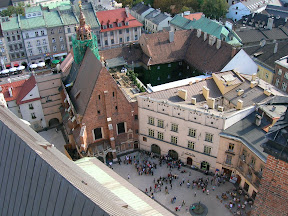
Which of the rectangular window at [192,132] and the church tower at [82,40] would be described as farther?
the church tower at [82,40]

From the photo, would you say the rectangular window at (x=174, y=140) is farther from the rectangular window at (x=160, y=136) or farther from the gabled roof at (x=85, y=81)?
the gabled roof at (x=85, y=81)

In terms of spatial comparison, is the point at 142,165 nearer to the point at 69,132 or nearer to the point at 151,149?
the point at 151,149

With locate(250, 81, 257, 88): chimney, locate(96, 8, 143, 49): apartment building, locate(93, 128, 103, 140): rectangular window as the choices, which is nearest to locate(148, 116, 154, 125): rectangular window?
locate(93, 128, 103, 140): rectangular window

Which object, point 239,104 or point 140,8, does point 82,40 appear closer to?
point 239,104

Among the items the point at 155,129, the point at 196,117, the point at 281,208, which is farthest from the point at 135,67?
the point at 281,208

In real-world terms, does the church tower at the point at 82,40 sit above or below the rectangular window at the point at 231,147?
above

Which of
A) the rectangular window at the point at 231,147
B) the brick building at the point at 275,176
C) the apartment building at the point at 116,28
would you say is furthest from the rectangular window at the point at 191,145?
the apartment building at the point at 116,28
